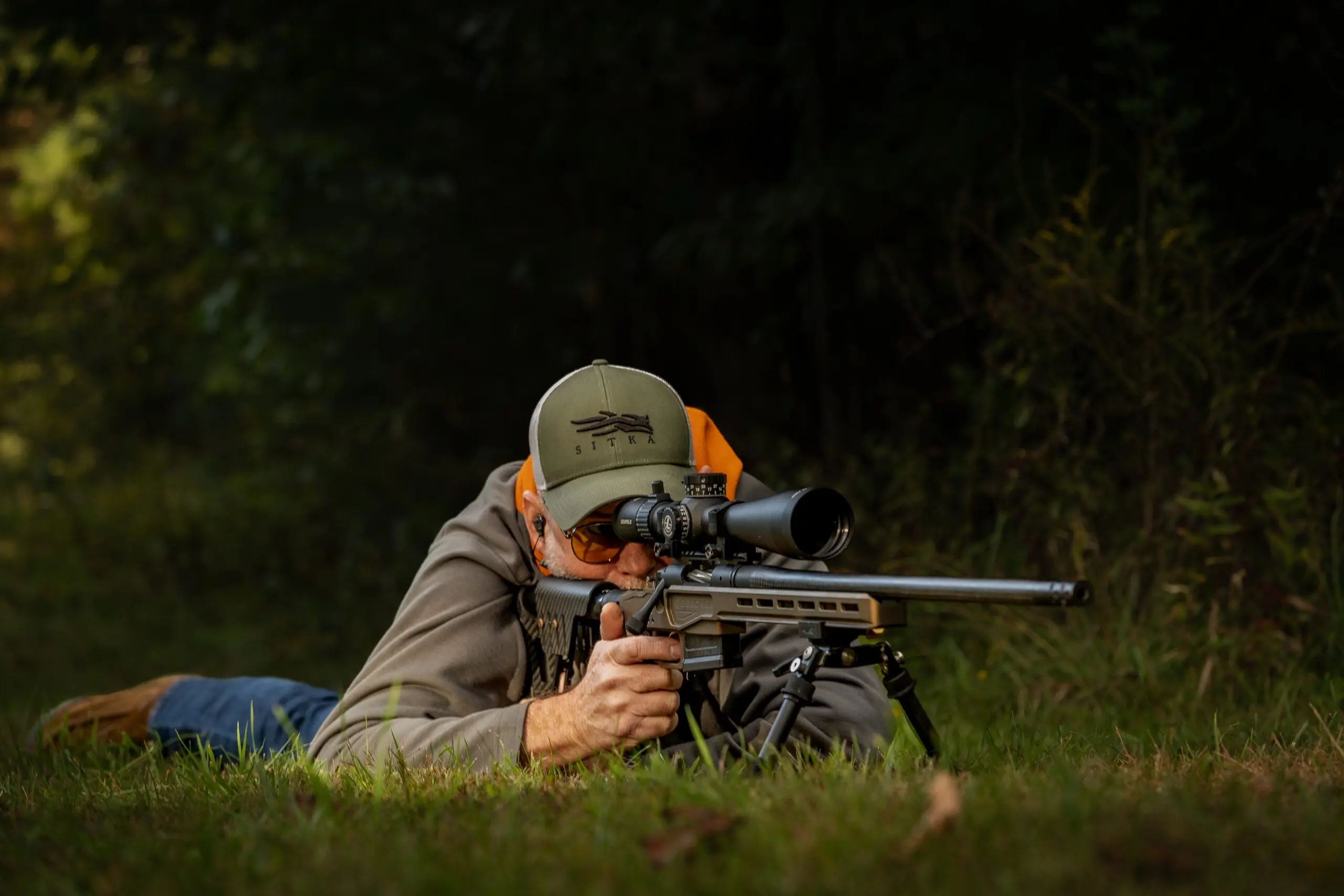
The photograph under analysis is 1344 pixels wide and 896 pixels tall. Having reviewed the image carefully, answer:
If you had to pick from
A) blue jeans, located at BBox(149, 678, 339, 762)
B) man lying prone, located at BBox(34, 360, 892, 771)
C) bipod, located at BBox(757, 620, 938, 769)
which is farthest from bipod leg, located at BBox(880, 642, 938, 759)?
blue jeans, located at BBox(149, 678, 339, 762)

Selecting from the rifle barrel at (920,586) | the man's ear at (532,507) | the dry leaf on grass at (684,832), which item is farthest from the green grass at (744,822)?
the man's ear at (532,507)

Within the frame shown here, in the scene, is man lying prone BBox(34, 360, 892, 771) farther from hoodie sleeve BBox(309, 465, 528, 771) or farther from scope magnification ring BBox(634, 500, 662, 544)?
scope magnification ring BBox(634, 500, 662, 544)

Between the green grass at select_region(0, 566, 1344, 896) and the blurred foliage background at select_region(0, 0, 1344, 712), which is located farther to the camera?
the blurred foliage background at select_region(0, 0, 1344, 712)

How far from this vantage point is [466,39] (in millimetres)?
8180

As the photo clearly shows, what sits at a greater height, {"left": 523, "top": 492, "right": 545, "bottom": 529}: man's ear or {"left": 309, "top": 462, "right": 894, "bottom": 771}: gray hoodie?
{"left": 523, "top": 492, "right": 545, "bottom": 529}: man's ear

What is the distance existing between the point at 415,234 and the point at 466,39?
1293mm

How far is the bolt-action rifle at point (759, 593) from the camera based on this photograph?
8.99 feet

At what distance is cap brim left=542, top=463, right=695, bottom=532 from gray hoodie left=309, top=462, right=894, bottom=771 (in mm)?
360

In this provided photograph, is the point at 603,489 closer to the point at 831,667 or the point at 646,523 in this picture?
the point at 646,523

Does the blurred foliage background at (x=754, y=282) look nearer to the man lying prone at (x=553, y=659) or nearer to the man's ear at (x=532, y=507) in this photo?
the man lying prone at (x=553, y=659)

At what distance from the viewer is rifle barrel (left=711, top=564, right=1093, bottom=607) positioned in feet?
7.75

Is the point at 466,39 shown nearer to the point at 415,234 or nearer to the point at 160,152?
the point at 415,234

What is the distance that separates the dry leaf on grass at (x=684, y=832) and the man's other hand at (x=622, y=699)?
2.16 ft

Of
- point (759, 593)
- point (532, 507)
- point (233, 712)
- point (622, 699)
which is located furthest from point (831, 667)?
point (233, 712)
